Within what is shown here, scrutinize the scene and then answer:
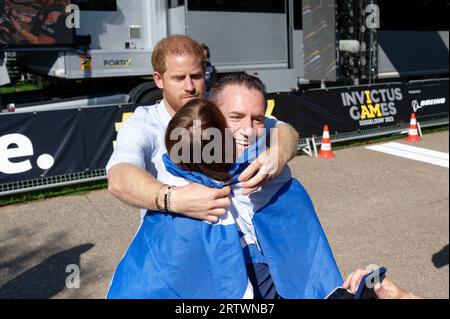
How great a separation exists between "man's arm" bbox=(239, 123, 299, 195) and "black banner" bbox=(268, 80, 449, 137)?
691 cm

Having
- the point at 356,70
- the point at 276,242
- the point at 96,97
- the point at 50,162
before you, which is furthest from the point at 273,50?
the point at 276,242

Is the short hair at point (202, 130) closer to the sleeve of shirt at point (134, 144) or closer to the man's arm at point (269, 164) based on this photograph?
the man's arm at point (269, 164)

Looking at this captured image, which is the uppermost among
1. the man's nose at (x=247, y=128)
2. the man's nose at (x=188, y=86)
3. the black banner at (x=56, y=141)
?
the man's nose at (x=188, y=86)

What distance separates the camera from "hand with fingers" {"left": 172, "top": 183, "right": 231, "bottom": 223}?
1.50m

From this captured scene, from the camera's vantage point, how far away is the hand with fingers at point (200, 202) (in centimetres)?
150

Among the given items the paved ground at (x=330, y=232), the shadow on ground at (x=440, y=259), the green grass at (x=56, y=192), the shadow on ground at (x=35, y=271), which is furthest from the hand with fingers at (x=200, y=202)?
the green grass at (x=56, y=192)

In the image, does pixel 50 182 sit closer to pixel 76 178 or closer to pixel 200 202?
pixel 76 178

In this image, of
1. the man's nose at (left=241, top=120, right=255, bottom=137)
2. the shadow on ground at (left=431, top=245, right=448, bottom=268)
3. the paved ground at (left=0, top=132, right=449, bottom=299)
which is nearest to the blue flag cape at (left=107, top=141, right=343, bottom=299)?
the man's nose at (left=241, top=120, right=255, bottom=137)

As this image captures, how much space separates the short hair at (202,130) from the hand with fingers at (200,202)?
90mm

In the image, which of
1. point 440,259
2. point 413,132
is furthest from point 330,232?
point 413,132

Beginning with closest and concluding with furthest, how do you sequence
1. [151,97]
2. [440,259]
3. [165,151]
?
1. [165,151]
2. [440,259]
3. [151,97]

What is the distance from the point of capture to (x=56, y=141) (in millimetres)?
7031

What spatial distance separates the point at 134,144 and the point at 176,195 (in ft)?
1.39

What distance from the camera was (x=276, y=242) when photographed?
1847 millimetres
